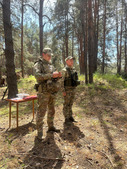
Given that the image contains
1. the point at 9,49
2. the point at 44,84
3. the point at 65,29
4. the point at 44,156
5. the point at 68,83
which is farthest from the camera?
the point at 65,29

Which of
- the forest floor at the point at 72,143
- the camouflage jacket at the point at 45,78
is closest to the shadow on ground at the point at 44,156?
the forest floor at the point at 72,143

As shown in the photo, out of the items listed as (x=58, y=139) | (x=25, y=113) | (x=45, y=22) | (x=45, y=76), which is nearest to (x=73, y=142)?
(x=58, y=139)

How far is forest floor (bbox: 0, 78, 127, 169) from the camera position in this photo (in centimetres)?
245

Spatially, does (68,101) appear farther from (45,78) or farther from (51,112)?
(45,78)

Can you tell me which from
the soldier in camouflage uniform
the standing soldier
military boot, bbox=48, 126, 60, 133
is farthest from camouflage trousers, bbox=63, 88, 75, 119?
the soldier in camouflage uniform

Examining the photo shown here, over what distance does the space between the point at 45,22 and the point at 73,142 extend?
28.6 ft

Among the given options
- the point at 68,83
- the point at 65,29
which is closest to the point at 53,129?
the point at 68,83

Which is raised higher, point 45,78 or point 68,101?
point 45,78

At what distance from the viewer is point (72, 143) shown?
309 cm

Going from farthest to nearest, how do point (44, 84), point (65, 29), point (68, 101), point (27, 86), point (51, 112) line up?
point (65, 29)
point (27, 86)
point (68, 101)
point (51, 112)
point (44, 84)

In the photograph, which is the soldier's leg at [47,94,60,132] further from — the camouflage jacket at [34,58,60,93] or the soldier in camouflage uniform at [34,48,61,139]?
the camouflage jacket at [34,58,60,93]

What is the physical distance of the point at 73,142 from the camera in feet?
10.3

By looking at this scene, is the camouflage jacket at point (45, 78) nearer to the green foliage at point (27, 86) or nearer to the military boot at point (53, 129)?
the military boot at point (53, 129)

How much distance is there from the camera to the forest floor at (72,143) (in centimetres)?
245
